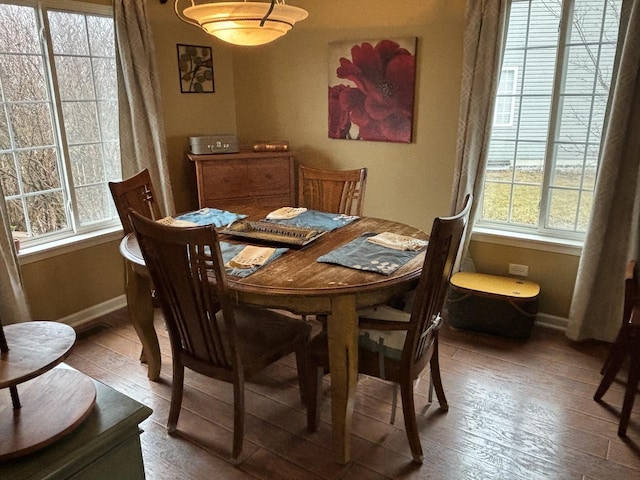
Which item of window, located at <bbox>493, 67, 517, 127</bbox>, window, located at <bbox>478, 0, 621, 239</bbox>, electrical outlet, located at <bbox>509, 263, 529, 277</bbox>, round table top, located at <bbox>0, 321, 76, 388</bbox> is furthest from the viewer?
electrical outlet, located at <bbox>509, 263, 529, 277</bbox>

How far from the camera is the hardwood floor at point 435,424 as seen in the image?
1989 millimetres

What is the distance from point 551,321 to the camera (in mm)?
3168

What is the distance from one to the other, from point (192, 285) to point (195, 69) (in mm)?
2570

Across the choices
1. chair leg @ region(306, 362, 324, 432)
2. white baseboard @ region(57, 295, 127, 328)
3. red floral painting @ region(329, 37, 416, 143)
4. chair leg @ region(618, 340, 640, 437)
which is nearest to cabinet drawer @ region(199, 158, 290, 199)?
red floral painting @ region(329, 37, 416, 143)

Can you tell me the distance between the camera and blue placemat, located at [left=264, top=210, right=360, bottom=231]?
255cm

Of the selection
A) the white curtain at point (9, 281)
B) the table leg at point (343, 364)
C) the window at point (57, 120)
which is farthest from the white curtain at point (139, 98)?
the table leg at point (343, 364)

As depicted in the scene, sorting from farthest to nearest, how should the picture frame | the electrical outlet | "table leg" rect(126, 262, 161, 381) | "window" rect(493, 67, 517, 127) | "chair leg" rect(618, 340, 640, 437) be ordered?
1. the picture frame
2. the electrical outlet
3. "window" rect(493, 67, 517, 127)
4. "table leg" rect(126, 262, 161, 381)
5. "chair leg" rect(618, 340, 640, 437)

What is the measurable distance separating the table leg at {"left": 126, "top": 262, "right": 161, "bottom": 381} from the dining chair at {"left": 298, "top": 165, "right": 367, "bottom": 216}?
115 centimetres

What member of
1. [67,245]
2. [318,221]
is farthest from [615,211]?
[67,245]

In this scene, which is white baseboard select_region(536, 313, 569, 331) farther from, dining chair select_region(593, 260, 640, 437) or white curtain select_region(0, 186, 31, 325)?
white curtain select_region(0, 186, 31, 325)

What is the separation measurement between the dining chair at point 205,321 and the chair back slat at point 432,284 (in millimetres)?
533

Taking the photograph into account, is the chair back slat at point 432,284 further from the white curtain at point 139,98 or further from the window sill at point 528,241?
the white curtain at point 139,98

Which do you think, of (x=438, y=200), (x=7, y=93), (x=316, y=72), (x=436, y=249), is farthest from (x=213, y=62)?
(x=436, y=249)

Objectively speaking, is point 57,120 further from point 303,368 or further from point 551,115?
point 551,115
